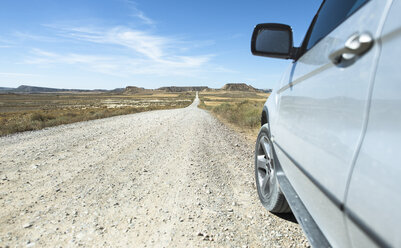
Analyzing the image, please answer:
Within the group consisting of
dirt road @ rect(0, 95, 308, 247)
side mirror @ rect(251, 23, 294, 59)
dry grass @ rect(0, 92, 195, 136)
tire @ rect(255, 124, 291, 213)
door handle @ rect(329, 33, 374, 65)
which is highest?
side mirror @ rect(251, 23, 294, 59)

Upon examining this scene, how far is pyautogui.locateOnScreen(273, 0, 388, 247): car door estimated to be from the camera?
92 centimetres

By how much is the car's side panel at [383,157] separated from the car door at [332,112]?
6 cm

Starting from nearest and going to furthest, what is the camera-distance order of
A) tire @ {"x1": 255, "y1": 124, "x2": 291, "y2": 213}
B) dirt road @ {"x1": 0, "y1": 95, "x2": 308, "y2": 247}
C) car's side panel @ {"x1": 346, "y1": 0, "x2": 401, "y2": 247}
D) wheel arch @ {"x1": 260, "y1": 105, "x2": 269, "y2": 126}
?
car's side panel @ {"x1": 346, "y1": 0, "x2": 401, "y2": 247} → dirt road @ {"x1": 0, "y1": 95, "x2": 308, "y2": 247} → tire @ {"x1": 255, "y1": 124, "x2": 291, "y2": 213} → wheel arch @ {"x1": 260, "y1": 105, "x2": 269, "y2": 126}

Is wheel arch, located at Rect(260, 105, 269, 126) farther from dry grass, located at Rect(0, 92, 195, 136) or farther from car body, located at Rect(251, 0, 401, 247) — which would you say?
dry grass, located at Rect(0, 92, 195, 136)

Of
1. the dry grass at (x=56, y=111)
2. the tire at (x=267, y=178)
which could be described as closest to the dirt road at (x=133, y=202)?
the tire at (x=267, y=178)

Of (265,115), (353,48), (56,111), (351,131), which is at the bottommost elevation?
(56,111)

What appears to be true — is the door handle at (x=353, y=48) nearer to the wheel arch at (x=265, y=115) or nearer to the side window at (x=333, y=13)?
the side window at (x=333, y=13)

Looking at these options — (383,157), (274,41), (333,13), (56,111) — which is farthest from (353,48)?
(56,111)

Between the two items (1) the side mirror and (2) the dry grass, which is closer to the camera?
(1) the side mirror

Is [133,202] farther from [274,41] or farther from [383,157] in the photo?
[383,157]

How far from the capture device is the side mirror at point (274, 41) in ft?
6.91

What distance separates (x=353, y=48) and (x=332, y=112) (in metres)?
0.30

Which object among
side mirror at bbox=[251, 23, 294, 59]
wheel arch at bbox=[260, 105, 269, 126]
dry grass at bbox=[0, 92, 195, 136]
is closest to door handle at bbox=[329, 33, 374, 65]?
side mirror at bbox=[251, 23, 294, 59]

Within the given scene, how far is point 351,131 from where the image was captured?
3.09 feet
